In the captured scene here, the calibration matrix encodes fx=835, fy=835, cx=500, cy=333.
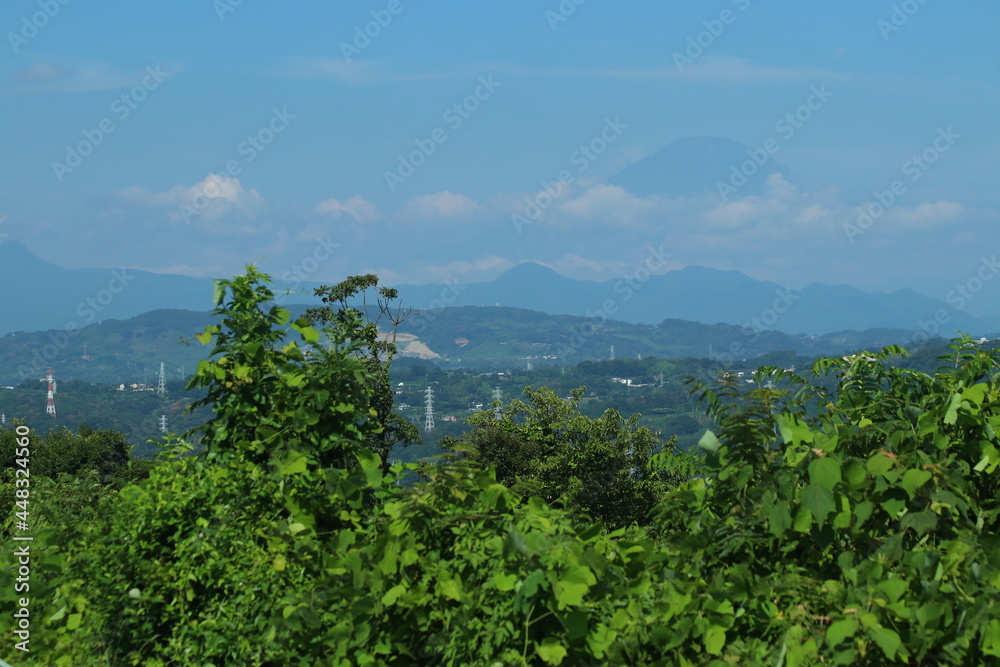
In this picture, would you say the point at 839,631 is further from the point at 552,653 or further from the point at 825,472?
the point at 552,653

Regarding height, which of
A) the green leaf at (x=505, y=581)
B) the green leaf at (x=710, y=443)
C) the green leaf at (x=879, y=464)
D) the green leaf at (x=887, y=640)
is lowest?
the green leaf at (x=887, y=640)

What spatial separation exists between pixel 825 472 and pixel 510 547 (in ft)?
3.66

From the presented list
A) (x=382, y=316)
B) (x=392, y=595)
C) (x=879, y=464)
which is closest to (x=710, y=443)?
(x=879, y=464)

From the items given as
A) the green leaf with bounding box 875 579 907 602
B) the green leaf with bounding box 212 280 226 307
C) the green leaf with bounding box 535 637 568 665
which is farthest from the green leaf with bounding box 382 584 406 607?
the green leaf with bounding box 212 280 226 307

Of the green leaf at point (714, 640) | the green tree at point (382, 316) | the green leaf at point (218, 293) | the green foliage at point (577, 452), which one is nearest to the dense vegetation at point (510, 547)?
the green leaf at point (714, 640)

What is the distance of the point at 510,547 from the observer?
8.46ft

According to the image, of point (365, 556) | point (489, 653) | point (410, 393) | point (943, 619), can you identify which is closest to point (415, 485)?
point (365, 556)

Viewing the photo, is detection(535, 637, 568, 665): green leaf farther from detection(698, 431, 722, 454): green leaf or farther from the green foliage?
the green foliage

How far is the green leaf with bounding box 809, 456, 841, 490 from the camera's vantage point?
2.81 m

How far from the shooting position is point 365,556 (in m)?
2.94

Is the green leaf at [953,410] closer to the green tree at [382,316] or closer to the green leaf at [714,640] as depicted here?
the green leaf at [714,640]

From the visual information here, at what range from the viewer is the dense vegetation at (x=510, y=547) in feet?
8.48

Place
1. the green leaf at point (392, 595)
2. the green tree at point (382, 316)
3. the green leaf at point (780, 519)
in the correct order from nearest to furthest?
the green leaf at point (392, 595), the green leaf at point (780, 519), the green tree at point (382, 316)

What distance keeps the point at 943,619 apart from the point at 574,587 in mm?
1154
